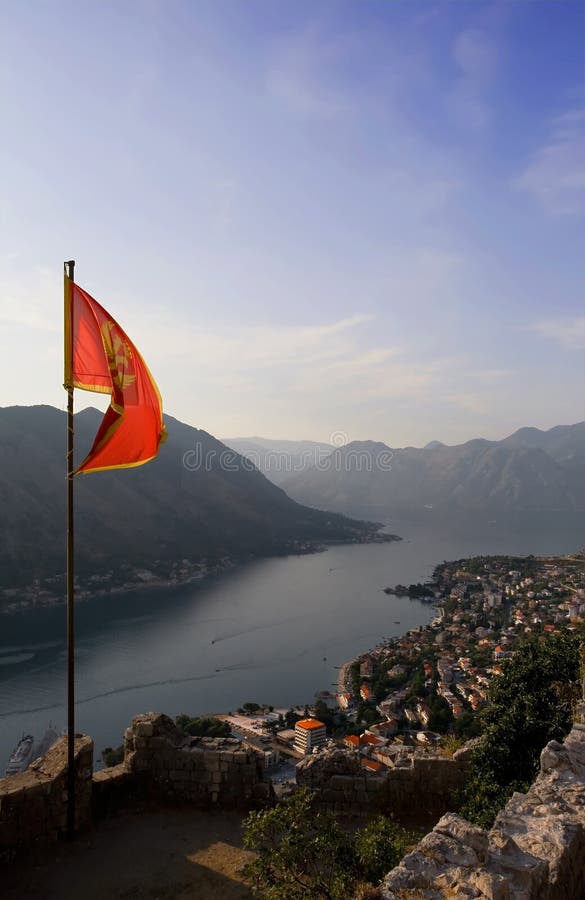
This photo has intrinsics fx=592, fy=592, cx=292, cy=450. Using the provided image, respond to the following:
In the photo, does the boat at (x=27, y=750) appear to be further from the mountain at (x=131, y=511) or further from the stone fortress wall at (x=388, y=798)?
the mountain at (x=131, y=511)

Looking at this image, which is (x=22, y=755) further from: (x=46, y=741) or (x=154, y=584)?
(x=154, y=584)

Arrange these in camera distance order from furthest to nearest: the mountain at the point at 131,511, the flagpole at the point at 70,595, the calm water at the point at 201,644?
1. the mountain at the point at 131,511
2. the calm water at the point at 201,644
3. the flagpole at the point at 70,595

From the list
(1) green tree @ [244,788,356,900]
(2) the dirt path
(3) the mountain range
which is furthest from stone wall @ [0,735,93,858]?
(3) the mountain range

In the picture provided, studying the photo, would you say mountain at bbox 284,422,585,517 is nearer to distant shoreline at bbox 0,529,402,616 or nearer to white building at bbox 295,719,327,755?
distant shoreline at bbox 0,529,402,616

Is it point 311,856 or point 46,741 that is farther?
point 46,741

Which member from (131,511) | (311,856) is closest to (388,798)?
(311,856)

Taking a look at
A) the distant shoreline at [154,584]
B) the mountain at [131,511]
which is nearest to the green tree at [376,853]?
the distant shoreline at [154,584]

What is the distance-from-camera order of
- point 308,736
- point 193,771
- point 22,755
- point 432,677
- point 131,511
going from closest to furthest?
point 193,771, point 308,736, point 22,755, point 432,677, point 131,511
